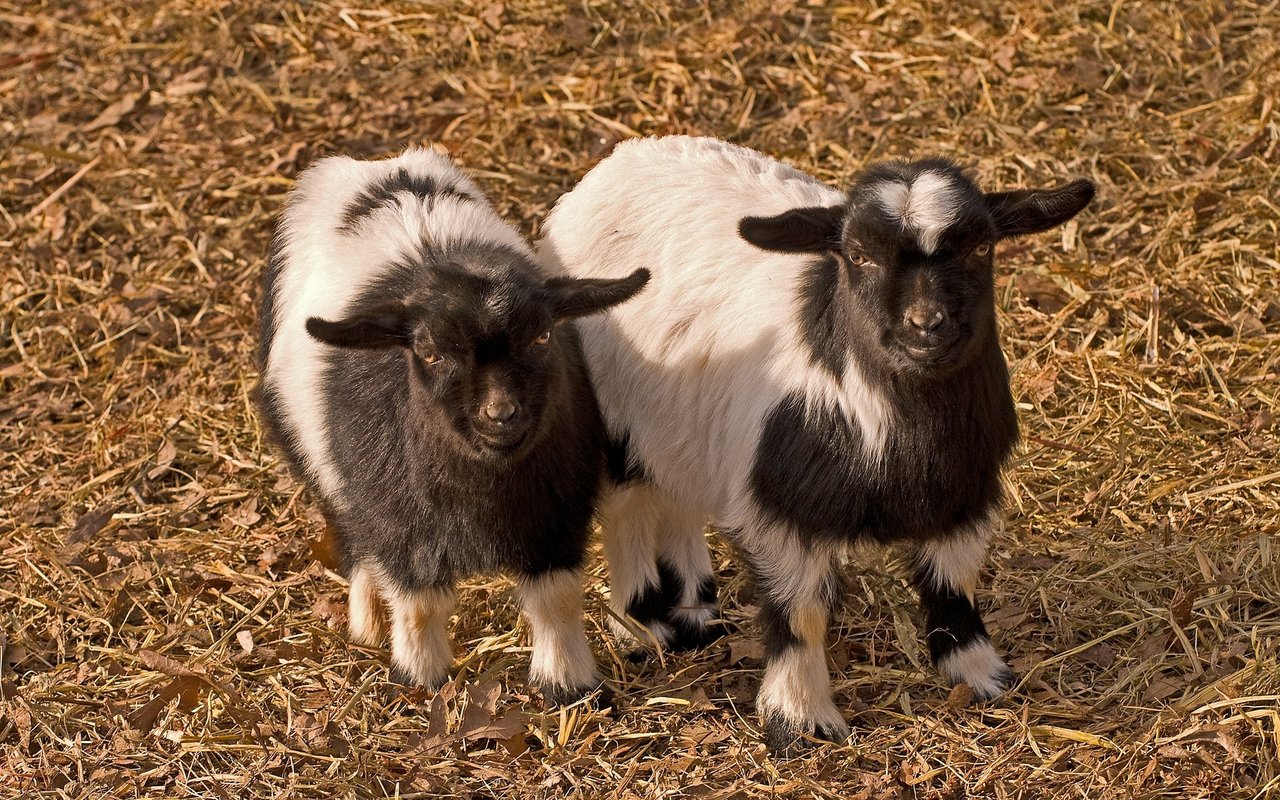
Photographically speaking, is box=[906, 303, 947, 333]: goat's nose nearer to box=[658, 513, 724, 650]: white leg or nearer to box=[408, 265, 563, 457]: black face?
box=[408, 265, 563, 457]: black face

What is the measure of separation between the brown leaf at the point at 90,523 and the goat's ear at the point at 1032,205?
4364 mm

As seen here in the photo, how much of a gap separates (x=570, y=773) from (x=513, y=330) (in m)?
1.63

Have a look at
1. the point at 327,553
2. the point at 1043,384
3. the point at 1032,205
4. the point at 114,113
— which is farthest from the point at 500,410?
the point at 114,113

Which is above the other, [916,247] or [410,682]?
[916,247]

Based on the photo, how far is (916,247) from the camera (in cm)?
491

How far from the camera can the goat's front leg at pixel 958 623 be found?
225 inches

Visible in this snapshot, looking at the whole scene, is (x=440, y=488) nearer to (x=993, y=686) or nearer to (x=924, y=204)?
(x=924, y=204)

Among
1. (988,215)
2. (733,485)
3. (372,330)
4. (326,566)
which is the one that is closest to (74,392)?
(326,566)

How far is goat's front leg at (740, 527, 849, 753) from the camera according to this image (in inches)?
214

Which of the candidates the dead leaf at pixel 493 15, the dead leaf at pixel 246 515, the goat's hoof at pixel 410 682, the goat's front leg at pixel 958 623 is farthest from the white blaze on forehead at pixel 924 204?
the dead leaf at pixel 493 15

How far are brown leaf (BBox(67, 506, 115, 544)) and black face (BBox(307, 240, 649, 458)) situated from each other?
8.20ft

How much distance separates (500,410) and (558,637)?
3.86ft

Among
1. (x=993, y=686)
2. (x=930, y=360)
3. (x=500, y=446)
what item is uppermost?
(x=930, y=360)

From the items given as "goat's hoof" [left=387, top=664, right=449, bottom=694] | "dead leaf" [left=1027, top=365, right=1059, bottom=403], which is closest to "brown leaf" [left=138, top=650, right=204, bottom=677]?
"goat's hoof" [left=387, top=664, right=449, bottom=694]
